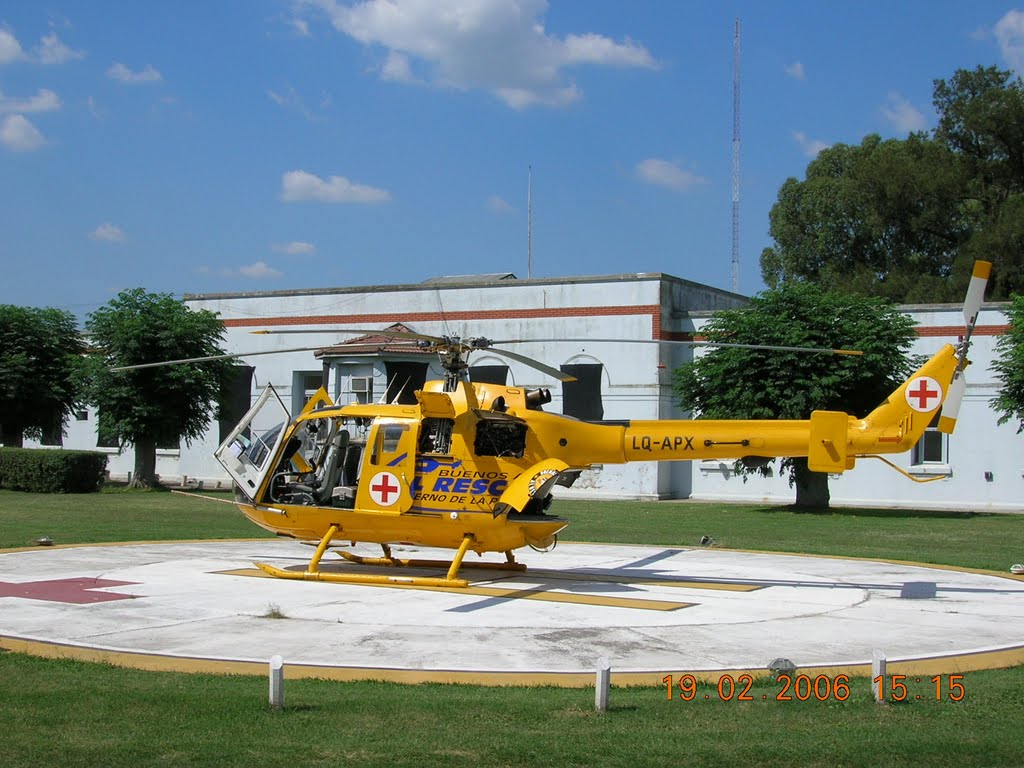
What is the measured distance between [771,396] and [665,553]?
43.4 ft

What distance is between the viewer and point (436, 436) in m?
16.9

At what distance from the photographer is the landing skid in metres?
16.4

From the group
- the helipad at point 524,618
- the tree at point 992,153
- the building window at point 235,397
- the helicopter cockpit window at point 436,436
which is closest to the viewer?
the helipad at point 524,618

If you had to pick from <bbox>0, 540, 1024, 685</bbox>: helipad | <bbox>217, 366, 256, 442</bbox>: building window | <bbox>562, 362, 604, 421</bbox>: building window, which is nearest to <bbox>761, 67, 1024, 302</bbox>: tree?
<bbox>562, 362, 604, 421</bbox>: building window

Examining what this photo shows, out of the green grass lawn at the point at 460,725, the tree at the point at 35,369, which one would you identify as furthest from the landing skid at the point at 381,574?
Result: the tree at the point at 35,369

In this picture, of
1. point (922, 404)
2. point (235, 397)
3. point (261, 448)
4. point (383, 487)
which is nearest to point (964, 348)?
point (922, 404)

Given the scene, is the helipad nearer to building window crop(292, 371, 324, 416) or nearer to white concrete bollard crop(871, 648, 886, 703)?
white concrete bollard crop(871, 648, 886, 703)

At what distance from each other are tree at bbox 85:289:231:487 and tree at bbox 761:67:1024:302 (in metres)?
38.5

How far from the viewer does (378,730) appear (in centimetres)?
834

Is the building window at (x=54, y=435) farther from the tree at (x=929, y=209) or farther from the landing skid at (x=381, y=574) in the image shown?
the tree at (x=929, y=209)

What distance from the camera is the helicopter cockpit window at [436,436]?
16.9 meters

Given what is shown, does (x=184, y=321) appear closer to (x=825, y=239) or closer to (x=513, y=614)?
(x=513, y=614)

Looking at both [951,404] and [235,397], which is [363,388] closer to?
[235,397]

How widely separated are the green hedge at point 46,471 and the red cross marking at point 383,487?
1079 inches
